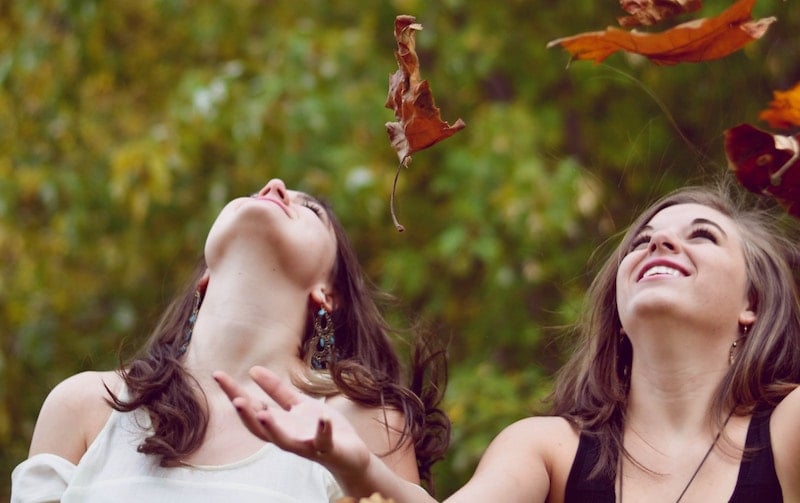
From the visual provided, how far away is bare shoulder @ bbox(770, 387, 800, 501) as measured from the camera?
3010 millimetres

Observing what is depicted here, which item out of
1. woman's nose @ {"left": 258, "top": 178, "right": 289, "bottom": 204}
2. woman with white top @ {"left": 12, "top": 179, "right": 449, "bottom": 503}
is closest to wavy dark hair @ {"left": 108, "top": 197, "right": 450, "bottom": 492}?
woman with white top @ {"left": 12, "top": 179, "right": 449, "bottom": 503}

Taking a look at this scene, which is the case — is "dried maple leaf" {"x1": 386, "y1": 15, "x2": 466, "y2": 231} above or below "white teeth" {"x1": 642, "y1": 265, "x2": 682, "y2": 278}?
above

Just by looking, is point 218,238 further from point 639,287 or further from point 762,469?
point 762,469

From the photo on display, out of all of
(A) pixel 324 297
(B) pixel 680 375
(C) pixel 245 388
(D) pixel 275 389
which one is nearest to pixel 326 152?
(A) pixel 324 297

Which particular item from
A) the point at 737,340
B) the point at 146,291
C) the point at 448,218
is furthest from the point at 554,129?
the point at 737,340

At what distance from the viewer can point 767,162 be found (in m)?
2.38

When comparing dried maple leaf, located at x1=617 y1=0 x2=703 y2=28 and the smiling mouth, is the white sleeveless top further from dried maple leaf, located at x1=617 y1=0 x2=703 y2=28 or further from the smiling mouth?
dried maple leaf, located at x1=617 y1=0 x2=703 y2=28

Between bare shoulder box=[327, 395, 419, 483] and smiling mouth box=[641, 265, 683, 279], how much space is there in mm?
697

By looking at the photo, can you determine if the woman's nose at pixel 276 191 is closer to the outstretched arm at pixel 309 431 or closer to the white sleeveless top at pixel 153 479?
the white sleeveless top at pixel 153 479

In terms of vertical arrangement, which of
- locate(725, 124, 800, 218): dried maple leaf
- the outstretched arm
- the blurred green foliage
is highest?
locate(725, 124, 800, 218): dried maple leaf

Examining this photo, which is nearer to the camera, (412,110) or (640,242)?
(412,110)

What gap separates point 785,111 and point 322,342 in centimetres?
160

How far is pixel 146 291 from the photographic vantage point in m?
7.41

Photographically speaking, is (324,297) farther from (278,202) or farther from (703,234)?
(703,234)
